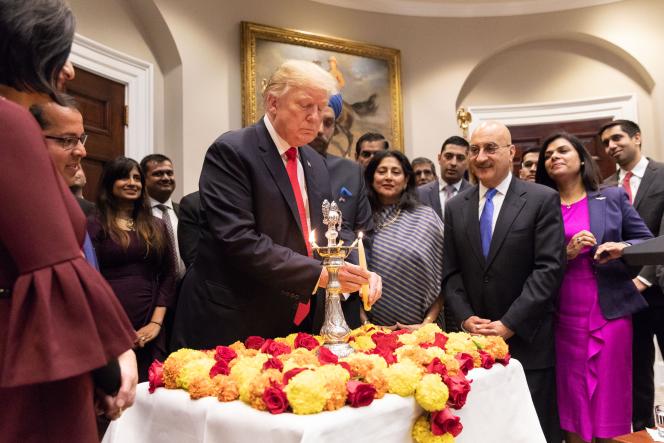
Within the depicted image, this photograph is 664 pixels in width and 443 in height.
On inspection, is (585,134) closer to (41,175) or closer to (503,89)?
(503,89)

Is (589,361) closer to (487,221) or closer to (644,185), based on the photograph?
(487,221)

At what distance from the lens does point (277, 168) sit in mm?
2195

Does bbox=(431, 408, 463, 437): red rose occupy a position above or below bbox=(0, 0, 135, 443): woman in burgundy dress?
below

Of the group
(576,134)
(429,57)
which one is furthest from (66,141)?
(576,134)

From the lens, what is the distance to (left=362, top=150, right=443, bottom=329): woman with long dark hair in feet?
9.93

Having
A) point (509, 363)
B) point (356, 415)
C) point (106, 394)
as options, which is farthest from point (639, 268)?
point (106, 394)

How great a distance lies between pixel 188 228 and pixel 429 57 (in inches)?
185

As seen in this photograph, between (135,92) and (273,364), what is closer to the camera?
(273,364)

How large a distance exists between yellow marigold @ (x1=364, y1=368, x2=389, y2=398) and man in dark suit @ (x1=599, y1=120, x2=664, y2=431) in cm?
263

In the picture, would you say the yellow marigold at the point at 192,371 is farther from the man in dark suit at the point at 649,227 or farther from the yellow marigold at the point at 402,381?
the man in dark suit at the point at 649,227

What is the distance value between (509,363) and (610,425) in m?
1.32

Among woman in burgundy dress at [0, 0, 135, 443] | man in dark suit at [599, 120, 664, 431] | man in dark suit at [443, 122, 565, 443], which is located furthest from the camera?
man in dark suit at [599, 120, 664, 431]

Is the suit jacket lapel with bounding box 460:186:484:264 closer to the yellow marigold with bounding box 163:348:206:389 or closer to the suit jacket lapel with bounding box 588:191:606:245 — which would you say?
the suit jacket lapel with bounding box 588:191:606:245

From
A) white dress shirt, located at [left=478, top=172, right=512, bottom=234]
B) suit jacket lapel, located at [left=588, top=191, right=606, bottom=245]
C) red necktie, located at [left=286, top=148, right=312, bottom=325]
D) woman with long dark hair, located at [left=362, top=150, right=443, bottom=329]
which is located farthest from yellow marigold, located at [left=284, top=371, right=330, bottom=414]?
suit jacket lapel, located at [left=588, top=191, right=606, bottom=245]
